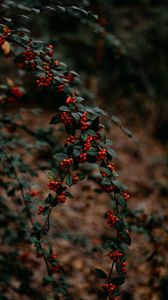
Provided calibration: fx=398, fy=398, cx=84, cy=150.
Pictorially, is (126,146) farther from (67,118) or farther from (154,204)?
(67,118)

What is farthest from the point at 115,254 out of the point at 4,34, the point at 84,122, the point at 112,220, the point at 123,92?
the point at 123,92

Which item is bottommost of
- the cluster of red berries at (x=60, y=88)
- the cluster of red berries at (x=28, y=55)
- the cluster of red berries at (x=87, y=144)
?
the cluster of red berries at (x=87, y=144)

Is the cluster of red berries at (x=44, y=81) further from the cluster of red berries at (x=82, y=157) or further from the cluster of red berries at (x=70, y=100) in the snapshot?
the cluster of red berries at (x=82, y=157)

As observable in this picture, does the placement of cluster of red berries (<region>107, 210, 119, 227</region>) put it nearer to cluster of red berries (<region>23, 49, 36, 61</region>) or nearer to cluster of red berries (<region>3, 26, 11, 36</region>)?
cluster of red berries (<region>23, 49, 36, 61</region>)

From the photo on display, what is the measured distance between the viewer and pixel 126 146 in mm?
4762

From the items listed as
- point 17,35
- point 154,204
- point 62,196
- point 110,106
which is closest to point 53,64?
point 17,35

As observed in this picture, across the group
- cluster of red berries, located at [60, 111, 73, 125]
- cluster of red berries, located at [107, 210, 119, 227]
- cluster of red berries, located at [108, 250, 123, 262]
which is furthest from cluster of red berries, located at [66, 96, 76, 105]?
cluster of red berries, located at [108, 250, 123, 262]

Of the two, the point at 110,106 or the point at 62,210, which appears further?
the point at 110,106

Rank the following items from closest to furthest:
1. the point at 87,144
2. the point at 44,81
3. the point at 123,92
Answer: the point at 87,144 → the point at 44,81 → the point at 123,92

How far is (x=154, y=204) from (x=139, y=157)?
822 mm

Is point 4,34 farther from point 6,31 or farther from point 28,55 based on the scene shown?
point 28,55

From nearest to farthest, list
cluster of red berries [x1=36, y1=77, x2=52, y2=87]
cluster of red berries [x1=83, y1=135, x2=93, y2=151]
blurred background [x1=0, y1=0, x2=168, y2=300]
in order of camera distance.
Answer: cluster of red berries [x1=83, y1=135, x2=93, y2=151], cluster of red berries [x1=36, y1=77, x2=52, y2=87], blurred background [x1=0, y1=0, x2=168, y2=300]

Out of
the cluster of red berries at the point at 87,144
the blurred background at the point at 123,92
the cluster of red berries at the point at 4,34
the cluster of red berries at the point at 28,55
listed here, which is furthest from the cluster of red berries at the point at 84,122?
the blurred background at the point at 123,92

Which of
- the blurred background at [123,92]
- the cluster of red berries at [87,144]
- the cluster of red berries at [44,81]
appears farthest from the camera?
the blurred background at [123,92]
